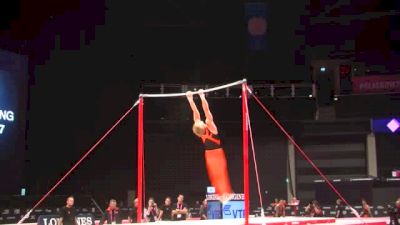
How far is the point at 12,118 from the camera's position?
53.7 ft

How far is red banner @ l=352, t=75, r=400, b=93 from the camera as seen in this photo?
19328 millimetres

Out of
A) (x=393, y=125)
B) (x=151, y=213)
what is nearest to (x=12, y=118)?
(x=151, y=213)

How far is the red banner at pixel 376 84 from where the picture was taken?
19328mm

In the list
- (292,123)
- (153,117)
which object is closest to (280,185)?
(292,123)

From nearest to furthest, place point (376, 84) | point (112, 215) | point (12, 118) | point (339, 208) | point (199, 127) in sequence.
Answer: point (112, 215) < point (199, 127) < point (12, 118) < point (339, 208) < point (376, 84)

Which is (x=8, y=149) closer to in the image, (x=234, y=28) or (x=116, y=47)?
(x=116, y=47)

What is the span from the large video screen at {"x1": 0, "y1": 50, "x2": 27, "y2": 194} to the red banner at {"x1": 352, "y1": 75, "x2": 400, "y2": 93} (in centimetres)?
1226

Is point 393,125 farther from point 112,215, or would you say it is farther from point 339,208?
point 112,215

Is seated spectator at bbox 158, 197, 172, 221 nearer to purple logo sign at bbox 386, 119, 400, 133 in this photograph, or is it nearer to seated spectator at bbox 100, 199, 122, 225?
seated spectator at bbox 100, 199, 122, 225

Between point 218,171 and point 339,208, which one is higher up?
point 218,171

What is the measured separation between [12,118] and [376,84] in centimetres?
1315

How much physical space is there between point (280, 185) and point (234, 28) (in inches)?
250

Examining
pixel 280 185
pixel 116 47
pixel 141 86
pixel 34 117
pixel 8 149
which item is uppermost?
pixel 116 47

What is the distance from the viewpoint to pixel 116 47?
19.2 m
